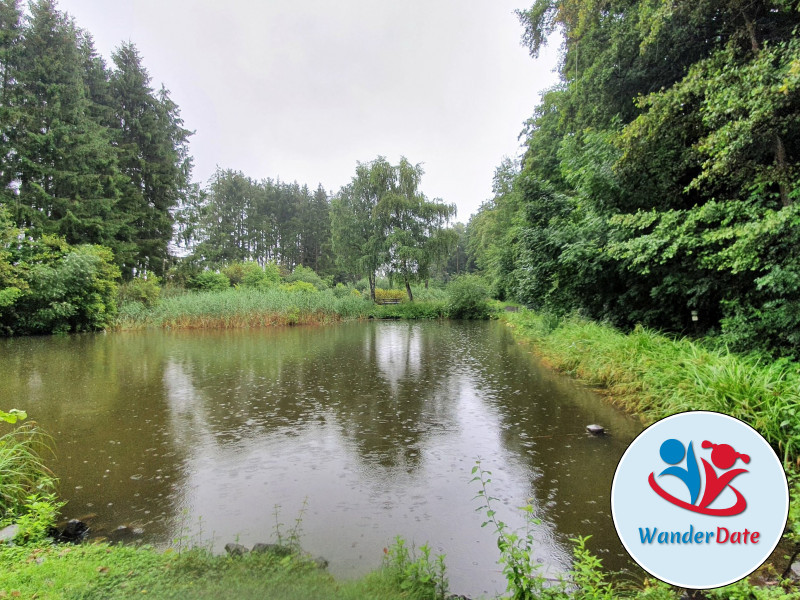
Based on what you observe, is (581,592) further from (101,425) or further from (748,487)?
(101,425)

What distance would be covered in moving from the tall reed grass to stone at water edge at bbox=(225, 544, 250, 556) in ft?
14.1

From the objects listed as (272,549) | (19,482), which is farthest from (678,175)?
(19,482)

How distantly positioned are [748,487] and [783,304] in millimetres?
5738

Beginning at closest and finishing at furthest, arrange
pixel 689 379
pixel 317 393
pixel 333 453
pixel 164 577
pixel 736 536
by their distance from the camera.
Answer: pixel 736 536 < pixel 164 577 < pixel 333 453 < pixel 689 379 < pixel 317 393

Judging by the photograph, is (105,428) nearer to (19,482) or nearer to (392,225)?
(19,482)

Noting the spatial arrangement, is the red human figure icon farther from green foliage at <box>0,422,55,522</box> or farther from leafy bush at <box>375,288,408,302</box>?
leafy bush at <box>375,288,408,302</box>

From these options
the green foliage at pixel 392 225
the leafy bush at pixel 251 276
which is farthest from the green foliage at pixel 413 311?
the leafy bush at pixel 251 276

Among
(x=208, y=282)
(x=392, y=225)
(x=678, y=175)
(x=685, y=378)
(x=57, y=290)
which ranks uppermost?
(x=392, y=225)

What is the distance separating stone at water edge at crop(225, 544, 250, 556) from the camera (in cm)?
261

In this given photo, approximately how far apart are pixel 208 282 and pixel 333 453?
89.8ft

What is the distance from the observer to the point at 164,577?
2.22 m

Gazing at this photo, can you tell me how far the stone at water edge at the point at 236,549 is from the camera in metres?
2.61

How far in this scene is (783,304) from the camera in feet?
17.9

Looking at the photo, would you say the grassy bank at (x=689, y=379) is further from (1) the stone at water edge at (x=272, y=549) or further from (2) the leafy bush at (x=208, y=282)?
(2) the leafy bush at (x=208, y=282)
